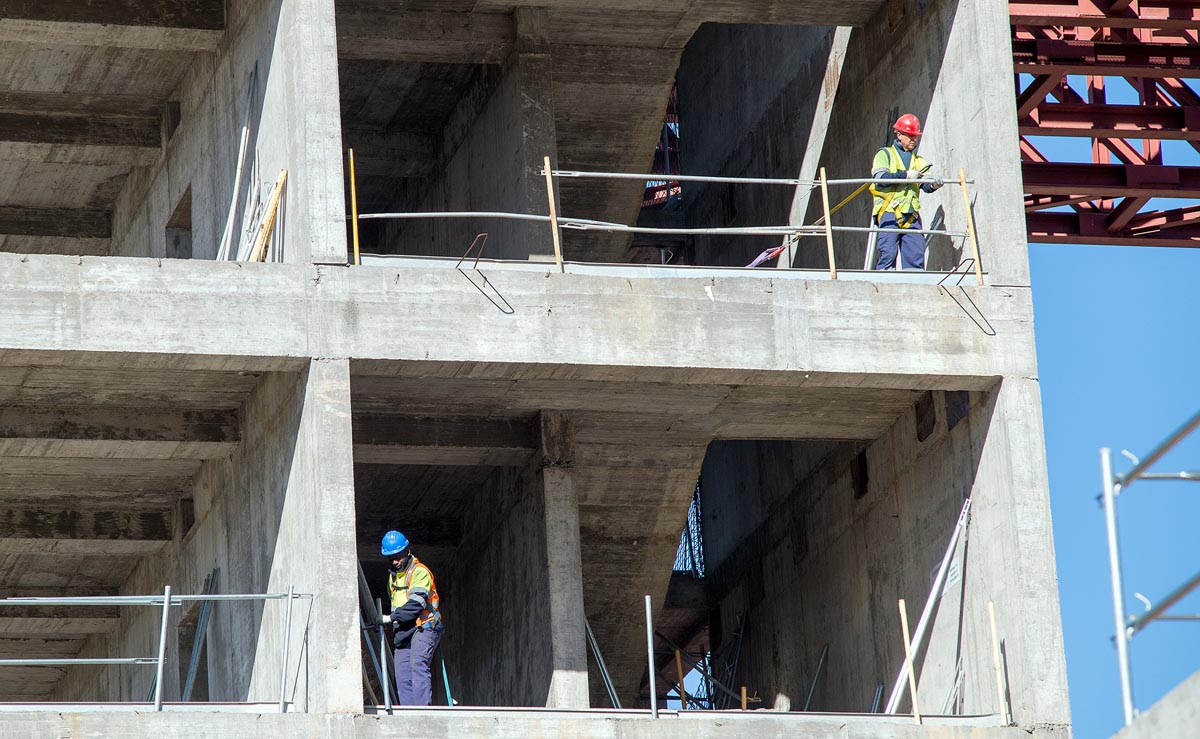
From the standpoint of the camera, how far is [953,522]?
62.3 ft

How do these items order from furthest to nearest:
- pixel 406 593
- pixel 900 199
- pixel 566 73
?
pixel 566 73 → pixel 900 199 → pixel 406 593

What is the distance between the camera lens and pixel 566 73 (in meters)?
22.8

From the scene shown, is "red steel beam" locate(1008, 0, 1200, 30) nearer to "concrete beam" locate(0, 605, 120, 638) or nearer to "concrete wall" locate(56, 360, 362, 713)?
"concrete wall" locate(56, 360, 362, 713)

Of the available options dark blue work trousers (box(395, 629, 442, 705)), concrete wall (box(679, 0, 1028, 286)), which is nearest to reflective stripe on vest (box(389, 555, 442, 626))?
dark blue work trousers (box(395, 629, 442, 705))

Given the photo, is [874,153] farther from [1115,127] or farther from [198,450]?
[198,450]

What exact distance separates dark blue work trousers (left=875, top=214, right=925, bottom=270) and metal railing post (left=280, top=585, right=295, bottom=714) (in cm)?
584

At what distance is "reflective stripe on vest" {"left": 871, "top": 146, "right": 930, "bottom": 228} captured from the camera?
63.0 ft

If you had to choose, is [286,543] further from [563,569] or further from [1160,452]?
[1160,452]

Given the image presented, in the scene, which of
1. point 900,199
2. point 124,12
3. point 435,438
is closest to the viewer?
point 900,199

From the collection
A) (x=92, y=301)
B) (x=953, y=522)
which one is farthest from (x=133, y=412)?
(x=953, y=522)

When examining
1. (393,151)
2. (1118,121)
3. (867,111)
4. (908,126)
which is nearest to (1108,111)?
(1118,121)

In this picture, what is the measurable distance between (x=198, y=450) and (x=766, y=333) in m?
5.15

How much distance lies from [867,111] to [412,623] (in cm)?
713

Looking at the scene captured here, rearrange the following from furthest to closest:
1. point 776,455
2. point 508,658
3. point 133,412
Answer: point 776,455 < point 508,658 < point 133,412
